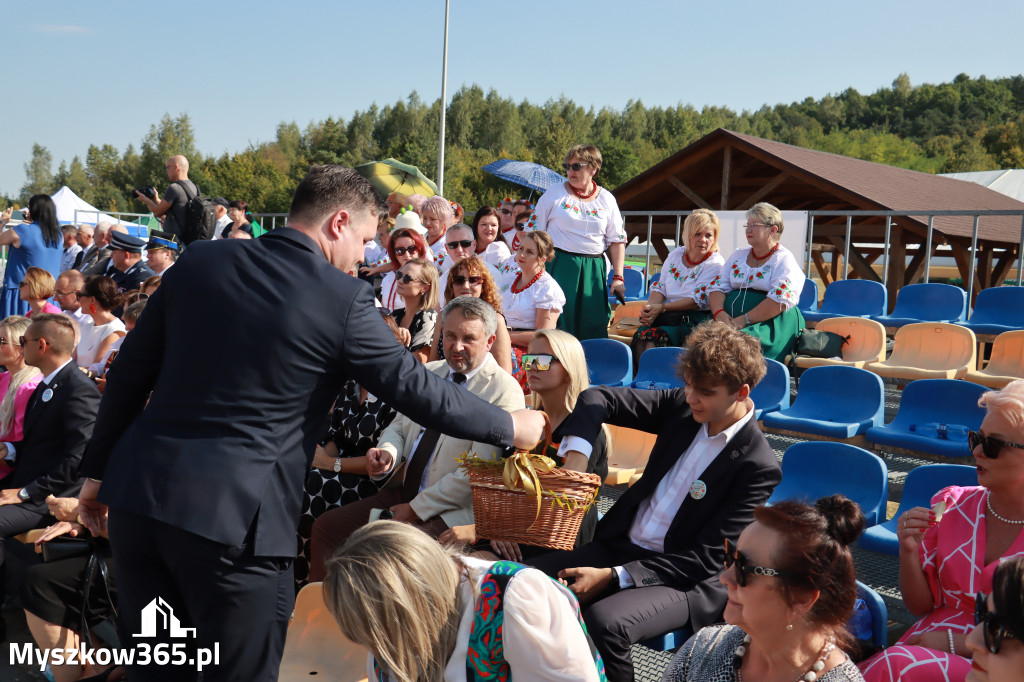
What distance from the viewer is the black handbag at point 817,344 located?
6.17 metres

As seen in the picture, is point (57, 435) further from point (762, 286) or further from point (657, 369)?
point (762, 286)

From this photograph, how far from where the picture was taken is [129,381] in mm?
2184

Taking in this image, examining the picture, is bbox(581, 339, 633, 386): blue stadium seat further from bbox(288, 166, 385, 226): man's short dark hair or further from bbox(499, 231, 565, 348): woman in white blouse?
bbox(288, 166, 385, 226): man's short dark hair

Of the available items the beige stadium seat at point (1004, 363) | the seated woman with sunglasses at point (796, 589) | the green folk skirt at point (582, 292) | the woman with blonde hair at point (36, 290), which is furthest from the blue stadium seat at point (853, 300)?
the woman with blonde hair at point (36, 290)

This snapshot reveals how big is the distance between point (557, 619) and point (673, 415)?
4.19ft

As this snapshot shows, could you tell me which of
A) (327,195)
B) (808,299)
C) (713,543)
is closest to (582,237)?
(808,299)

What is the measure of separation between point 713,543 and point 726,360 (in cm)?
62

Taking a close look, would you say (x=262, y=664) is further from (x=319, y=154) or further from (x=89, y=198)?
(x=89, y=198)

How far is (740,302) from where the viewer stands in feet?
19.0

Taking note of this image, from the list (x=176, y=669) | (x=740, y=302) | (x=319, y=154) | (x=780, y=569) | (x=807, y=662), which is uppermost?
(x=319, y=154)

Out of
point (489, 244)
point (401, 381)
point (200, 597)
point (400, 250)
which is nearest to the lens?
point (200, 597)

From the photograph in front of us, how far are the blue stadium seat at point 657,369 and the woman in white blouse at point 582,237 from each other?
93 cm

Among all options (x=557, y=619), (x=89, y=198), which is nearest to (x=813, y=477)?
(x=557, y=619)

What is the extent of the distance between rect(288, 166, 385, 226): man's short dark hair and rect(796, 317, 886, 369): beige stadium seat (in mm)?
4812
